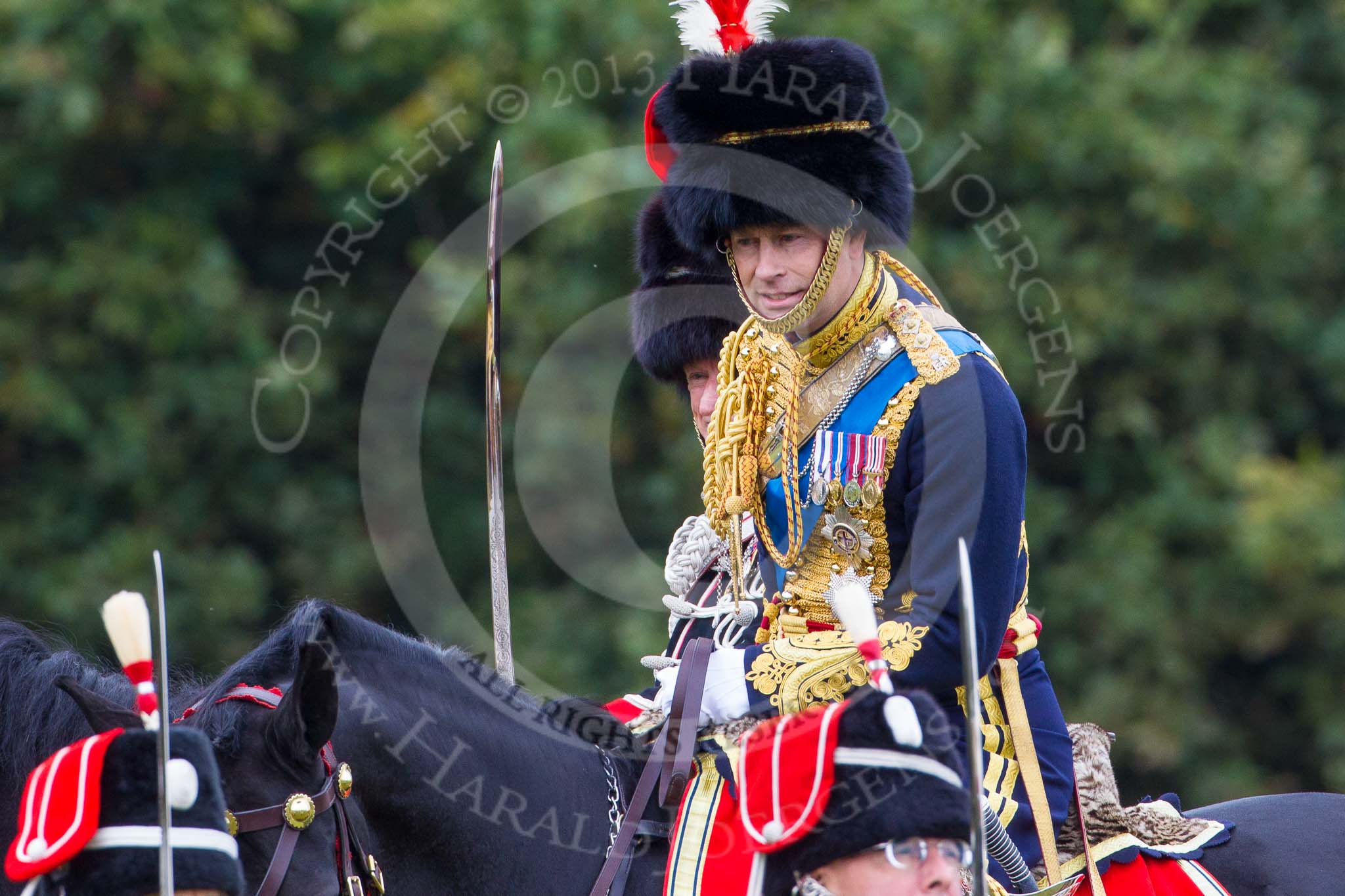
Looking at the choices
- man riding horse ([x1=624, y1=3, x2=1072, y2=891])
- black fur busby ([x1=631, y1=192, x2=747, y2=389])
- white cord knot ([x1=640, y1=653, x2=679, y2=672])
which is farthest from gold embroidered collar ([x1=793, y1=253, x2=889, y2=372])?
black fur busby ([x1=631, y1=192, x2=747, y2=389])

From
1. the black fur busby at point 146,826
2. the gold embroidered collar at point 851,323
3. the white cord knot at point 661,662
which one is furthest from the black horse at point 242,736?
the gold embroidered collar at point 851,323

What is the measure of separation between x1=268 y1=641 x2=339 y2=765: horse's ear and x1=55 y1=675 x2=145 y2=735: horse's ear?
0.23m

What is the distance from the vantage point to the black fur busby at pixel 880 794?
2547 mm

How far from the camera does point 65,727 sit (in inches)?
111

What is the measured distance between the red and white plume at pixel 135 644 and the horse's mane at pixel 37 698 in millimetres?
397

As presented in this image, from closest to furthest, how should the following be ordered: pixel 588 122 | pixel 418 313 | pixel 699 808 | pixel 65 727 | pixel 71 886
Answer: pixel 71 886, pixel 65 727, pixel 699 808, pixel 588 122, pixel 418 313

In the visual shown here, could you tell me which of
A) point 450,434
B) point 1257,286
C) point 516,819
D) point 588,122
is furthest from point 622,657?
point 516,819

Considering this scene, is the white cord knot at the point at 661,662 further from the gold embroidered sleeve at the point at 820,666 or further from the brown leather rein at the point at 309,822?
the brown leather rein at the point at 309,822

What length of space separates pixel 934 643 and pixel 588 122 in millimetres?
5521

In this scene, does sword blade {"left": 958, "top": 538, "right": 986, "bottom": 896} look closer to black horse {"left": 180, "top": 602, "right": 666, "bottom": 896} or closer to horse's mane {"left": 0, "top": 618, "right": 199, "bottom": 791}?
black horse {"left": 180, "top": 602, "right": 666, "bottom": 896}

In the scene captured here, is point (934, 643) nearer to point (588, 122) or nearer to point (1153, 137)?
point (588, 122)

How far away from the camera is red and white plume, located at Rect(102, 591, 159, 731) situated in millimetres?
2441

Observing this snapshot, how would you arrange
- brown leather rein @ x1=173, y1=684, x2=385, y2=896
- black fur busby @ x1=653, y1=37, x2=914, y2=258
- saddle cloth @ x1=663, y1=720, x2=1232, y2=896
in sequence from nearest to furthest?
brown leather rein @ x1=173, y1=684, x2=385, y2=896 → saddle cloth @ x1=663, y1=720, x2=1232, y2=896 → black fur busby @ x1=653, y1=37, x2=914, y2=258

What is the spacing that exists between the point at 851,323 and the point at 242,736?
1.35 m
